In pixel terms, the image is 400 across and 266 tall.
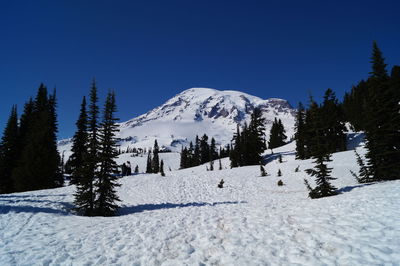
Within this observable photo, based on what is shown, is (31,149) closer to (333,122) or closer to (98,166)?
(98,166)

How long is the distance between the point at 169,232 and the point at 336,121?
46.2m

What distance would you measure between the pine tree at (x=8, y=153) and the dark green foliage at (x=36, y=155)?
905 mm

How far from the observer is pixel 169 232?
8828mm

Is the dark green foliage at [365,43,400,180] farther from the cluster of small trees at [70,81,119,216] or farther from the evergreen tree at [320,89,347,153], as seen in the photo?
the evergreen tree at [320,89,347,153]

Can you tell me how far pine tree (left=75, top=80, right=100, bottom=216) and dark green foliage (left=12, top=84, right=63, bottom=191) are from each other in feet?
56.2

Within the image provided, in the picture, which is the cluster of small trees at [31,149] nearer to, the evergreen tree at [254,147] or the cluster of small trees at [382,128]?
the cluster of small trees at [382,128]

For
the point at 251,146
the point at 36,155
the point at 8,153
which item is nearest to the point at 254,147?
the point at 251,146

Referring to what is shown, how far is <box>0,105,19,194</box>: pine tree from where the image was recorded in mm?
30016

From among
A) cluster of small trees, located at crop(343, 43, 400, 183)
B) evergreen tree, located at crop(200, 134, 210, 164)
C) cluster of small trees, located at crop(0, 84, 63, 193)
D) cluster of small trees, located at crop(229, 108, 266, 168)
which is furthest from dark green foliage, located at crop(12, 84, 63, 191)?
evergreen tree, located at crop(200, 134, 210, 164)

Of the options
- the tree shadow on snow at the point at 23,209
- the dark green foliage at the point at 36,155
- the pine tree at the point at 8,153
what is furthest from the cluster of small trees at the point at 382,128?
the pine tree at the point at 8,153

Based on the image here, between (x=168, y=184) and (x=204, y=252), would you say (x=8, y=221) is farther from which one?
(x=168, y=184)

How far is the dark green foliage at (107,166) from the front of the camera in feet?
48.0

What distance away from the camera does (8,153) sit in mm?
31328

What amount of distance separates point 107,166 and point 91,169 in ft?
3.72
